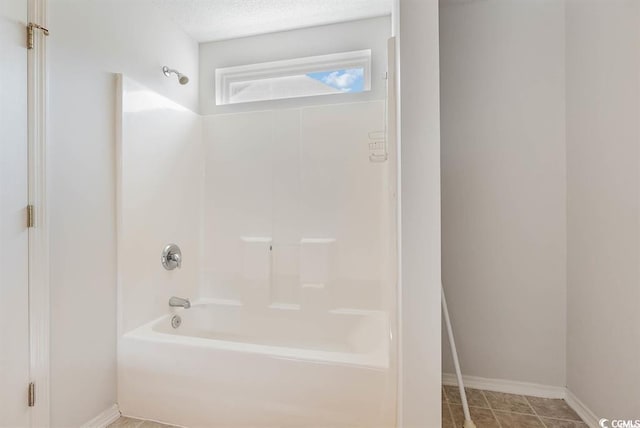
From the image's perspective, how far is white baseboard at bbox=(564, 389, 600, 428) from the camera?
5.46 ft

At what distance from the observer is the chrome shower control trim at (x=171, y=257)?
221 cm

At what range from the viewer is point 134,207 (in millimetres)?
1963

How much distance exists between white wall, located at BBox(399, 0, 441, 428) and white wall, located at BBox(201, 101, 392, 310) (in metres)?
1.07

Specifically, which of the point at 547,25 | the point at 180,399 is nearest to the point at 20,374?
the point at 180,399

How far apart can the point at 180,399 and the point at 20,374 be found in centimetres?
72

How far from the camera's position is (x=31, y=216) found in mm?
1441

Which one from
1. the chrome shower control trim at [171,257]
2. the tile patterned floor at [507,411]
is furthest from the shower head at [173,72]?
the tile patterned floor at [507,411]

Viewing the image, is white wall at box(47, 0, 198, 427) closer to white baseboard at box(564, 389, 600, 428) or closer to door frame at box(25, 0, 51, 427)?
door frame at box(25, 0, 51, 427)

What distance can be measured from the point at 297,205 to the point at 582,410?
215 centimetres

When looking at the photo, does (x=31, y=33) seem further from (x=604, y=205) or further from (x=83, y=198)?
(x=604, y=205)

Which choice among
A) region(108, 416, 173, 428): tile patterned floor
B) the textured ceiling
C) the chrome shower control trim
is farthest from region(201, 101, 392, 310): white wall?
region(108, 416, 173, 428): tile patterned floor

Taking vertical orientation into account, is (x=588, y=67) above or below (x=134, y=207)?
above

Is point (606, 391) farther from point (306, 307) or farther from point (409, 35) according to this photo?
point (409, 35)

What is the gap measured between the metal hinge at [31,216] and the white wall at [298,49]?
159 centimetres
